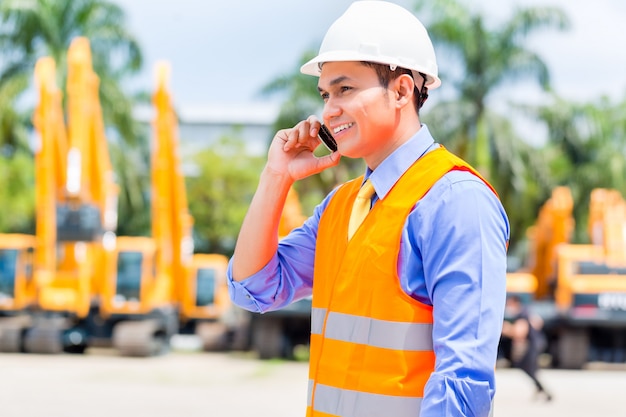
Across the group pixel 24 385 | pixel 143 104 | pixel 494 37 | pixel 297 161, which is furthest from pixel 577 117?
pixel 297 161

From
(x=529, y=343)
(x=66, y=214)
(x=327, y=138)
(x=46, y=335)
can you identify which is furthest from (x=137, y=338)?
(x=327, y=138)

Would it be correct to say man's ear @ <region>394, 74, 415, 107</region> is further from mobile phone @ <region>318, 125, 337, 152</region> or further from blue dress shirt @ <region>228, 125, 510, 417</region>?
mobile phone @ <region>318, 125, 337, 152</region>

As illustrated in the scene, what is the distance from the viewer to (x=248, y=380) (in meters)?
15.4

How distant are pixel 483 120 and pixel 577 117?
4462mm

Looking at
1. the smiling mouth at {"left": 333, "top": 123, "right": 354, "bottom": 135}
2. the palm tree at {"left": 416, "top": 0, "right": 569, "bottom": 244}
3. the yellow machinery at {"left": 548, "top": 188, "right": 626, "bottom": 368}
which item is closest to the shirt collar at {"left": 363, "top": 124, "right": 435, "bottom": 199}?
the smiling mouth at {"left": 333, "top": 123, "right": 354, "bottom": 135}

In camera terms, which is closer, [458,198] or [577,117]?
[458,198]

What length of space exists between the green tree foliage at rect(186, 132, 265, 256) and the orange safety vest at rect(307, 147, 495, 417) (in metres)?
33.4

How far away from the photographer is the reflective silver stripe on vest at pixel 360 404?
2.07 meters

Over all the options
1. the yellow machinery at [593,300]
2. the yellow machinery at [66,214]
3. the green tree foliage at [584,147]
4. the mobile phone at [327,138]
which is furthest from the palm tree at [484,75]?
the mobile phone at [327,138]

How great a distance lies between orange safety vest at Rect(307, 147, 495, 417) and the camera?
A: 2.08 meters

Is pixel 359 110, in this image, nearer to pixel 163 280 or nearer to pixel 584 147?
pixel 163 280

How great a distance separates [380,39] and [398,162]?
0.28 m

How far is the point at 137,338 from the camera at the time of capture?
1905cm

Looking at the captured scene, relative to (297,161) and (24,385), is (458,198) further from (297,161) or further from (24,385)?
(24,385)
